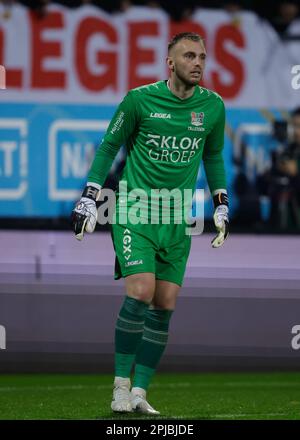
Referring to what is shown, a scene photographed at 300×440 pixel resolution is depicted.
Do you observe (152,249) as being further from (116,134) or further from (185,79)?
(185,79)

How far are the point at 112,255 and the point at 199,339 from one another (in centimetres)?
112

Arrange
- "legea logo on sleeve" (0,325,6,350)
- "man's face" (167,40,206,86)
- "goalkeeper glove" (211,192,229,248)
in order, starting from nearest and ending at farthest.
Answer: "man's face" (167,40,206,86), "goalkeeper glove" (211,192,229,248), "legea logo on sleeve" (0,325,6,350)

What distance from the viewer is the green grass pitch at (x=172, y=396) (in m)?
6.87

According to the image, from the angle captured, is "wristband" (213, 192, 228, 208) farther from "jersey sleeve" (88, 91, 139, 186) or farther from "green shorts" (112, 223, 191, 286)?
"jersey sleeve" (88, 91, 139, 186)

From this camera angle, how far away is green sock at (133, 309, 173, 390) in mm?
6715

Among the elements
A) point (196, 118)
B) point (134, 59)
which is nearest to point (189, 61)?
point (196, 118)

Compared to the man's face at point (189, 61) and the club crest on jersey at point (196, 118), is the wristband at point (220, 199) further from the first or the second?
the man's face at point (189, 61)

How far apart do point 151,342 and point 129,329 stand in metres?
0.23

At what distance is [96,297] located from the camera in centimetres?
1156

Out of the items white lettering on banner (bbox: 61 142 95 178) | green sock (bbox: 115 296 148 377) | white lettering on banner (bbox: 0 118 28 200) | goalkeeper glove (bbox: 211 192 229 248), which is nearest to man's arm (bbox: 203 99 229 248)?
goalkeeper glove (bbox: 211 192 229 248)

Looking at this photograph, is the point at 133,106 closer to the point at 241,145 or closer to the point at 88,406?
the point at 88,406

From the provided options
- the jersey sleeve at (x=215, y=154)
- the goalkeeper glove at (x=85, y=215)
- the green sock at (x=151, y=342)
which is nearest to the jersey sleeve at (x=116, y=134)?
the goalkeeper glove at (x=85, y=215)

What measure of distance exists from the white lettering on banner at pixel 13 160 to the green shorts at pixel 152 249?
4420 mm
